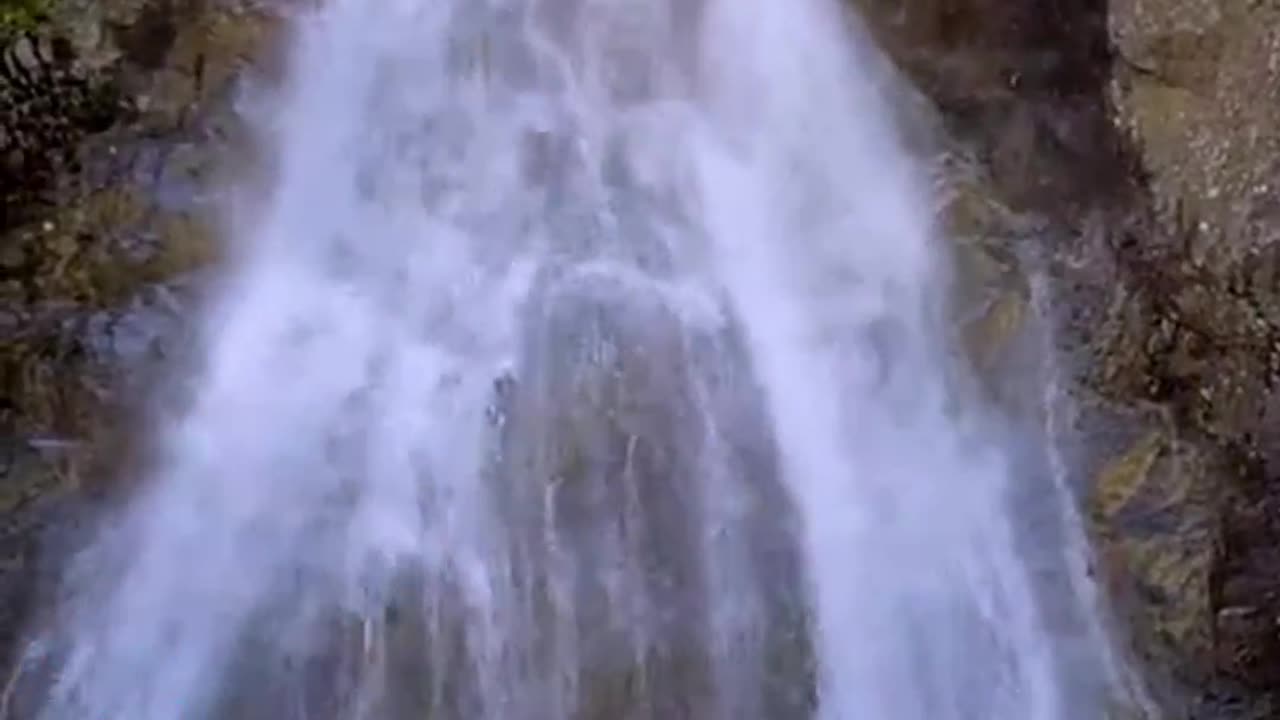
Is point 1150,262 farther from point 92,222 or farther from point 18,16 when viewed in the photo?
point 18,16

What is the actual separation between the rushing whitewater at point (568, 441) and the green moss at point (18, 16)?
824 mm

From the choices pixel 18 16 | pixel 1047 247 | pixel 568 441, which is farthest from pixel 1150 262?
pixel 18 16

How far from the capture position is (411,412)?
5.32m

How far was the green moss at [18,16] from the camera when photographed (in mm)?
6043

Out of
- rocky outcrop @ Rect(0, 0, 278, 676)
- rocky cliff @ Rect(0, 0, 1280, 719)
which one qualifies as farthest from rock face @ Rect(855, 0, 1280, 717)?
rocky outcrop @ Rect(0, 0, 278, 676)

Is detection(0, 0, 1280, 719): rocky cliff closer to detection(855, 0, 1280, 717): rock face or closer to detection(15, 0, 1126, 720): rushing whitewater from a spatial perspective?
detection(855, 0, 1280, 717): rock face

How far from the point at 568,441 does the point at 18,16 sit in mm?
2381

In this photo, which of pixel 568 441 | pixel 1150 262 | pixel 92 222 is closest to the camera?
pixel 568 441

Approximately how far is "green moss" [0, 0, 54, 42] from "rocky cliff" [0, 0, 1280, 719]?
15 millimetres

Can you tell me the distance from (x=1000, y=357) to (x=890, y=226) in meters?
0.62

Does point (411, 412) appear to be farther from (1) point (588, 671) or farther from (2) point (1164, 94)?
(2) point (1164, 94)

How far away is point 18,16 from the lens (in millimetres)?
6047

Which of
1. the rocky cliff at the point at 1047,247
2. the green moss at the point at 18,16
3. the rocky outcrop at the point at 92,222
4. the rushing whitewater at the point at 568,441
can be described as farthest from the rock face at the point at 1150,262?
the green moss at the point at 18,16

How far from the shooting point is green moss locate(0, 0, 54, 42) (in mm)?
6043
